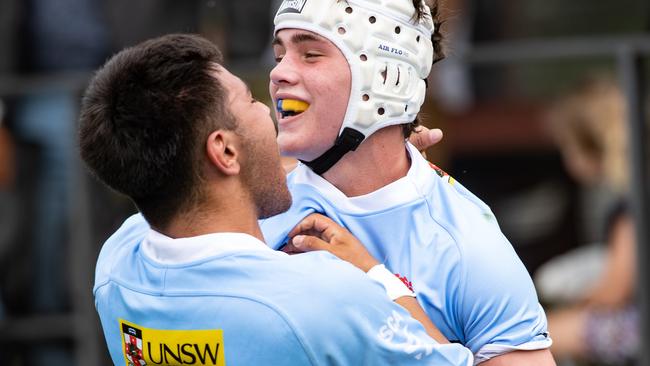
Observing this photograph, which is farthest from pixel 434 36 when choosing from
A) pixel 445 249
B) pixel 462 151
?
pixel 462 151

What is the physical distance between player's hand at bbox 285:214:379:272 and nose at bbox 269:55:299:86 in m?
0.37

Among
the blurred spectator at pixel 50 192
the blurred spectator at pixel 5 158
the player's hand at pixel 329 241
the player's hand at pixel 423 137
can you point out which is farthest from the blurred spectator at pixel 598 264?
the player's hand at pixel 329 241

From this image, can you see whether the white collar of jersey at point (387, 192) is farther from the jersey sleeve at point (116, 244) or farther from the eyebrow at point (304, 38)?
the jersey sleeve at point (116, 244)

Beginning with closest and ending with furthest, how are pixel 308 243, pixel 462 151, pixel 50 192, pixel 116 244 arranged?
1. pixel 308 243
2. pixel 116 244
3. pixel 50 192
4. pixel 462 151

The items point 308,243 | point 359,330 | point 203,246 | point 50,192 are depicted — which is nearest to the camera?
point 359,330

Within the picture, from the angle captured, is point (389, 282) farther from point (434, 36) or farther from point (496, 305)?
point (434, 36)

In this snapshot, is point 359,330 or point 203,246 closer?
point 359,330

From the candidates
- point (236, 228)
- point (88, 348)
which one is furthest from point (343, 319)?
point (88, 348)

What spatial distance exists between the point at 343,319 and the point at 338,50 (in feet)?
2.53

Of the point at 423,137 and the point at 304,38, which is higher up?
the point at 304,38

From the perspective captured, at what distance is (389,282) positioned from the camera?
3.46 m

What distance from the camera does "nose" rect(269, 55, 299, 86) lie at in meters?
3.62

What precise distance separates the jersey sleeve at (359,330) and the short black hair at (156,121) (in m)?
0.46

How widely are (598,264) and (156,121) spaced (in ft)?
12.2
